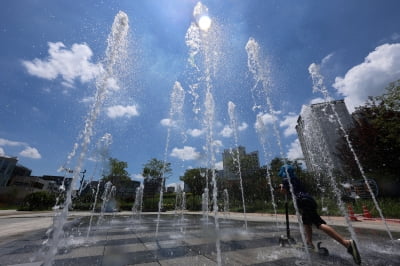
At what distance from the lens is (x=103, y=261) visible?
10.7ft

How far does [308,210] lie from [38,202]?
32.5 m

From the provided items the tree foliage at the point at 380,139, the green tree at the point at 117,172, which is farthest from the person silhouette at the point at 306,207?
the green tree at the point at 117,172

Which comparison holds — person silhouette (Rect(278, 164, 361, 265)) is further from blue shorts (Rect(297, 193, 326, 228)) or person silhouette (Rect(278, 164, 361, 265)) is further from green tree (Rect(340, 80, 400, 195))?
green tree (Rect(340, 80, 400, 195))

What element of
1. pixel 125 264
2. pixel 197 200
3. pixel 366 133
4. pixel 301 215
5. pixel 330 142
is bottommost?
pixel 125 264

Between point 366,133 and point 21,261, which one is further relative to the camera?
point 366,133

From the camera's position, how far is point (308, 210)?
3676 millimetres

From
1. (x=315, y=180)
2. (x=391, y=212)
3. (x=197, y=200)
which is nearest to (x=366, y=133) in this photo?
(x=391, y=212)

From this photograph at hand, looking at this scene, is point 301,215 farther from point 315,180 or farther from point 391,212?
point 315,180

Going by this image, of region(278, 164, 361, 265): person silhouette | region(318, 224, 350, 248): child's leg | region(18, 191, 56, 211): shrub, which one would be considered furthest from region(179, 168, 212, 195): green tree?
region(318, 224, 350, 248): child's leg

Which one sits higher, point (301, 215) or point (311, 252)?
point (301, 215)

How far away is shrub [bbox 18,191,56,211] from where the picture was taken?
24.5 metres

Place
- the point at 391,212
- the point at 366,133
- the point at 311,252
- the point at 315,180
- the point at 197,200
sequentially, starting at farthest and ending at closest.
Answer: the point at 315,180, the point at 197,200, the point at 366,133, the point at 391,212, the point at 311,252

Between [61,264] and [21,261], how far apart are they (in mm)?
918

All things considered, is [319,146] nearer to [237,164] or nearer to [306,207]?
[237,164]
